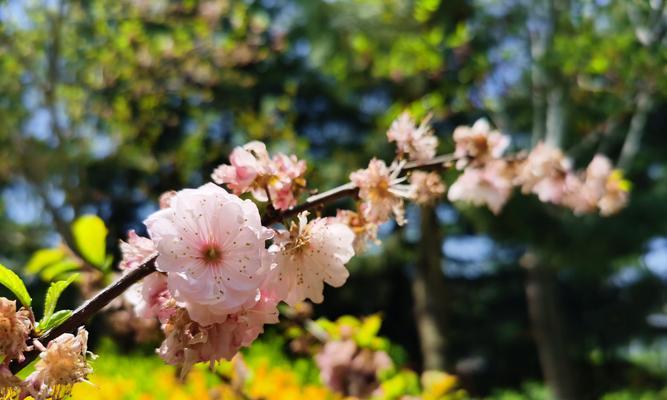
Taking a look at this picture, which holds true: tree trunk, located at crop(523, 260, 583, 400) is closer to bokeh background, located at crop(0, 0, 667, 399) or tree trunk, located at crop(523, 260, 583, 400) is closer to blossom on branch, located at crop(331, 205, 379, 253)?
bokeh background, located at crop(0, 0, 667, 399)

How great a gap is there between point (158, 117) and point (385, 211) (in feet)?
17.5

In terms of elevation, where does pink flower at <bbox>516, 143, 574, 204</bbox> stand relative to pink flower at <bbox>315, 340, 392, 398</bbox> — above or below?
above

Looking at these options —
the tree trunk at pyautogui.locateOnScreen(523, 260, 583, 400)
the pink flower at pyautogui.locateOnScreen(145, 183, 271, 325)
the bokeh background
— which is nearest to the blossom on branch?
the pink flower at pyautogui.locateOnScreen(145, 183, 271, 325)

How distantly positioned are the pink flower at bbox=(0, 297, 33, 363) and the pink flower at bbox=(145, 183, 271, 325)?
0.11m

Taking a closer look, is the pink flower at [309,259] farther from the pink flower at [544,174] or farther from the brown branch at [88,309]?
the pink flower at [544,174]

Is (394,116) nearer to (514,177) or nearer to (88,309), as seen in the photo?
(514,177)

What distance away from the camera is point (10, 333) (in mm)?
512

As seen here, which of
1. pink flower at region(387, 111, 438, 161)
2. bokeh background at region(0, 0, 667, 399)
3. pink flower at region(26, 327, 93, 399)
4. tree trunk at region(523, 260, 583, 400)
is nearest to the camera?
pink flower at region(26, 327, 93, 399)

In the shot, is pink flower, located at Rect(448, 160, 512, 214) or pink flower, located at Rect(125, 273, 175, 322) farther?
pink flower, located at Rect(448, 160, 512, 214)

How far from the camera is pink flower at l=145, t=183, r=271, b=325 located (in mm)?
554

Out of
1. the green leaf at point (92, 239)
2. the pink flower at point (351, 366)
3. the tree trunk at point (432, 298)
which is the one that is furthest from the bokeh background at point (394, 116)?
the green leaf at point (92, 239)

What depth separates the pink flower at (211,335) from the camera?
58 centimetres

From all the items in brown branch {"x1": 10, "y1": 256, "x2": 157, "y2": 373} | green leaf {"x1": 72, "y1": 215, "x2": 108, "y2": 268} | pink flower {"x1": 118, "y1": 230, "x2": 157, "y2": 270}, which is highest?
green leaf {"x1": 72, "y1": 215, "x2": 108, "y2": 268}

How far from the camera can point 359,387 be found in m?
1.56
